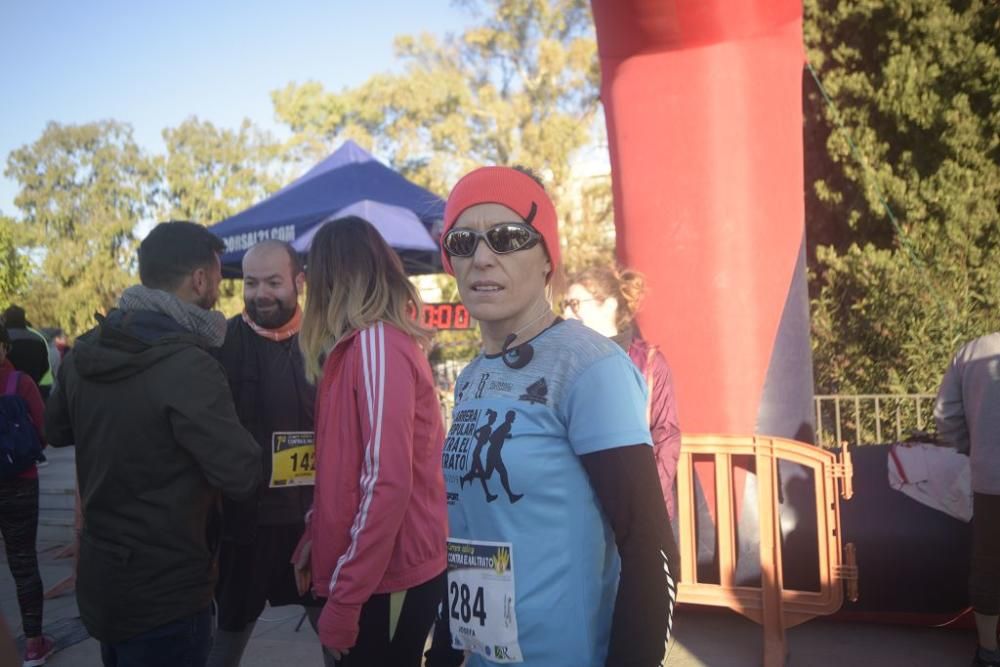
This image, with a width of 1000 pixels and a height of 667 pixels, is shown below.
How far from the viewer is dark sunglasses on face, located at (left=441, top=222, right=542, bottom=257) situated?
172cm

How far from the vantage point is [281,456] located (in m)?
3.07

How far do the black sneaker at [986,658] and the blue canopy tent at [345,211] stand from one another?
5880 millimetres

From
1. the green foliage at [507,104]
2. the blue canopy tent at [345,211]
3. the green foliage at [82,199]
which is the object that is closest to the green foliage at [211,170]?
the green foliage at [82,199]

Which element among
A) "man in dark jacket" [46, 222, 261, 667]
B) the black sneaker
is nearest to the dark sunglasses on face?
"man in dark jacket" [46, 222, 261, 667]

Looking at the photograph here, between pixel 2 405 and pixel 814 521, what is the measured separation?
4.27 meters

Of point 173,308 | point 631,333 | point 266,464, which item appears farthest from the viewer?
point 631,333

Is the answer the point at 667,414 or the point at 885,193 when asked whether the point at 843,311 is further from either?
the point at 667,414

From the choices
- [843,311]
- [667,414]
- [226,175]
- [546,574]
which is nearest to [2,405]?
[667,414]

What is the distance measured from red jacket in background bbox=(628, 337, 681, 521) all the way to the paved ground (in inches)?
37.3

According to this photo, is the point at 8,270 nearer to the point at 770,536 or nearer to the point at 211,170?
the point at 211,170

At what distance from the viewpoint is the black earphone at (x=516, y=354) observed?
1.66 m

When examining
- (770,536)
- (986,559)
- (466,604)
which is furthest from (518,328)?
(986,559)

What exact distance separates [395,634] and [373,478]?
0.47m

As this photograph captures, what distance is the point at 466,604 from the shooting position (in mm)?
1679
